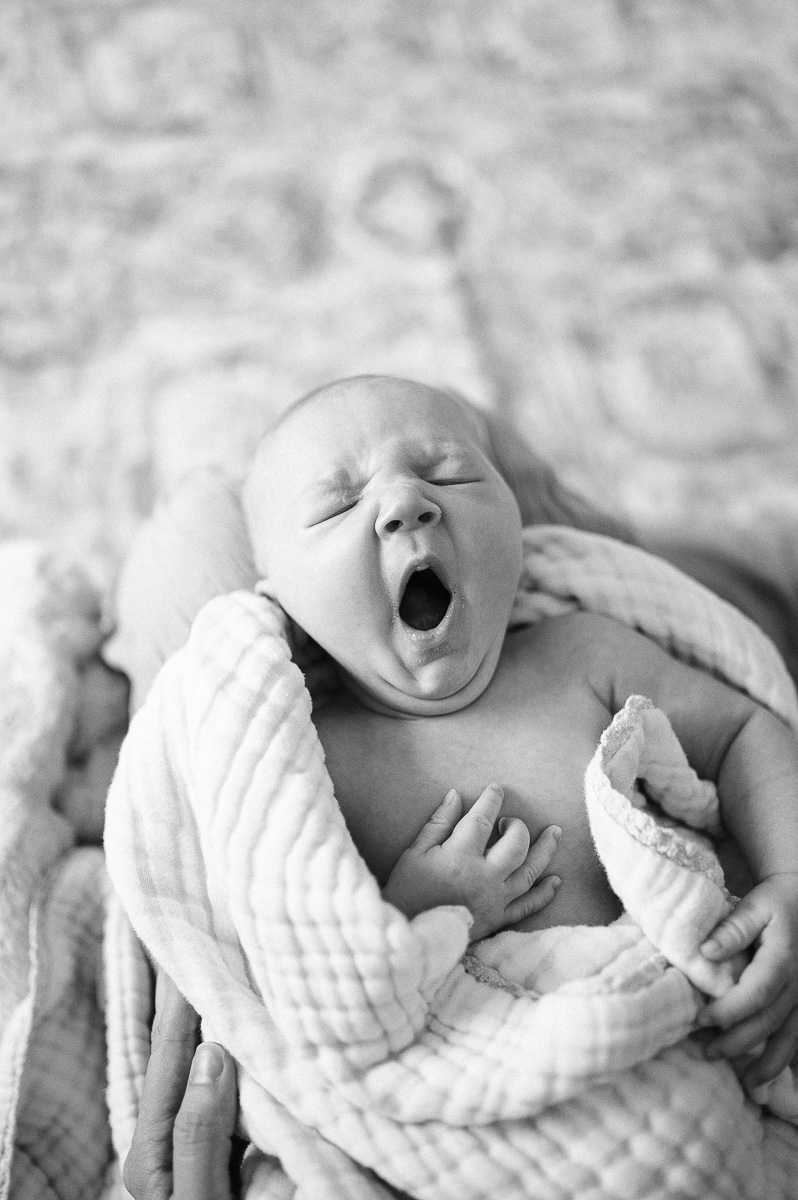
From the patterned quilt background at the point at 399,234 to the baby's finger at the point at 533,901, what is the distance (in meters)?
0.55

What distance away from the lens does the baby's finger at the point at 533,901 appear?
80 cm

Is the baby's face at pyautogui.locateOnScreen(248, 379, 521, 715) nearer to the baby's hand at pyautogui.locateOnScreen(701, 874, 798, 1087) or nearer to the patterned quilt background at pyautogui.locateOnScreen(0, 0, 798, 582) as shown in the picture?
the baby's hand at pyautogui.locateOnScreen(701, 874, 798, 1087)

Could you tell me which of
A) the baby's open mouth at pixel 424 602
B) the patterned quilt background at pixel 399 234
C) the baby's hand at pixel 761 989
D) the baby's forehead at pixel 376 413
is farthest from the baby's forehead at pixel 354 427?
the baby's hand at pixel 761 989

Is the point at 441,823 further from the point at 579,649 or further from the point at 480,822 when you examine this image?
the point at 579,649

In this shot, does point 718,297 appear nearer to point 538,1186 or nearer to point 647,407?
point 647,407

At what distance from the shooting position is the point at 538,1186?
2.26ft

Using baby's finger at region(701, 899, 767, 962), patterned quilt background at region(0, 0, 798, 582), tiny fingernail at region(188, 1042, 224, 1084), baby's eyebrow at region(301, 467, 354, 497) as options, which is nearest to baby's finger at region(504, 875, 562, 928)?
baby's finger at region(701, 899, 767, 962)

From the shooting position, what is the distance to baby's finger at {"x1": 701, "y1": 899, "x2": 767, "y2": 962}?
0.74 m

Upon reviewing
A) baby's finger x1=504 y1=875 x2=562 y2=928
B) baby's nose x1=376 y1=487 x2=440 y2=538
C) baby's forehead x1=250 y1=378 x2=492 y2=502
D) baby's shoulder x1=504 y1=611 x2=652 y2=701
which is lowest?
baby's finger x1=504 y1=875 x2=562 y2=928

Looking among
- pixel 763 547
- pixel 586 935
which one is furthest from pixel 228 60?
pixel 586 935

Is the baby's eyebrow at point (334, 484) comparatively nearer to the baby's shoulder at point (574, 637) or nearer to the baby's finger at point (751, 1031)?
the baby's shoulder at point (574, 637)

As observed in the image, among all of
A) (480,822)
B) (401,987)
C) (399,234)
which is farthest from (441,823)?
(399,234)

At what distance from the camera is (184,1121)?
29.6 inches

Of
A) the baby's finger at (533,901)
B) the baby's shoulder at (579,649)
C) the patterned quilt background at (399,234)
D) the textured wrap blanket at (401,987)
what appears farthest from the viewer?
the patterned quilt background at (399,234)
